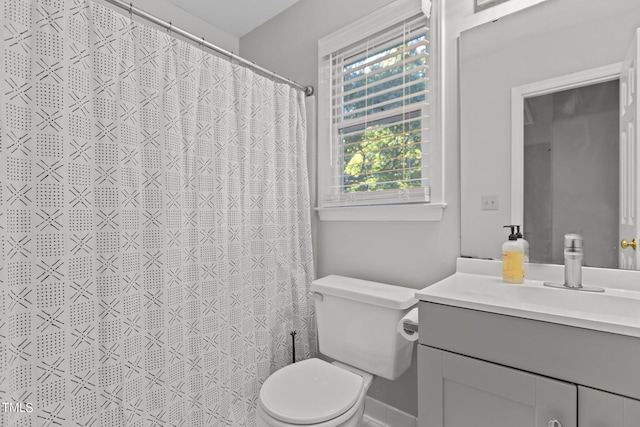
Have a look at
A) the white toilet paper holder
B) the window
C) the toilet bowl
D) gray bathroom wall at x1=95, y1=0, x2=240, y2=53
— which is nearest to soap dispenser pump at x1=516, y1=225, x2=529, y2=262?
the window

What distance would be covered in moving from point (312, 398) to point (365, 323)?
382mm

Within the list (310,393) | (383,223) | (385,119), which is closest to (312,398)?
(310,393)

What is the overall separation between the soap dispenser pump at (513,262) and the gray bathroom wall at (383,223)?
22 centimetres

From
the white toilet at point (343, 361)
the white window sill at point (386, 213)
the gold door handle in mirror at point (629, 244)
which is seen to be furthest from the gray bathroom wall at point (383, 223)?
the gold door handle in mirror at point (629, 244)

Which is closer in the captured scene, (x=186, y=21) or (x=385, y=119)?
Answer: (x=385, y=119)

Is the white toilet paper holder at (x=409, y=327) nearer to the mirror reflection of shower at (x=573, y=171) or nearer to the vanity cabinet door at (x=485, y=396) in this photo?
the vanity cabinet door at (x=485, y=396)

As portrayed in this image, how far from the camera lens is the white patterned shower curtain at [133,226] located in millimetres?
931

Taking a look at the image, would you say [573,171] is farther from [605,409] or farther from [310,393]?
[310,393]

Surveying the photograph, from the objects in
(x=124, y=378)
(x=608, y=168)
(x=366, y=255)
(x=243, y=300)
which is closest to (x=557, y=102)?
(x=608, y=168)

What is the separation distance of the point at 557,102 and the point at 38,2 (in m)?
1.77

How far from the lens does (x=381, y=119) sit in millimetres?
1646

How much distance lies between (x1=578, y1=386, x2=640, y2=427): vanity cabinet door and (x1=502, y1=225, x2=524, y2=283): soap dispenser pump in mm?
446

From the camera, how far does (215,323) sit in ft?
4.67

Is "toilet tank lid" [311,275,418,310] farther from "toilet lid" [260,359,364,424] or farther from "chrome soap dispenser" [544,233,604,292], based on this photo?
"chrome soap dispenser" [544,233,604,292]
